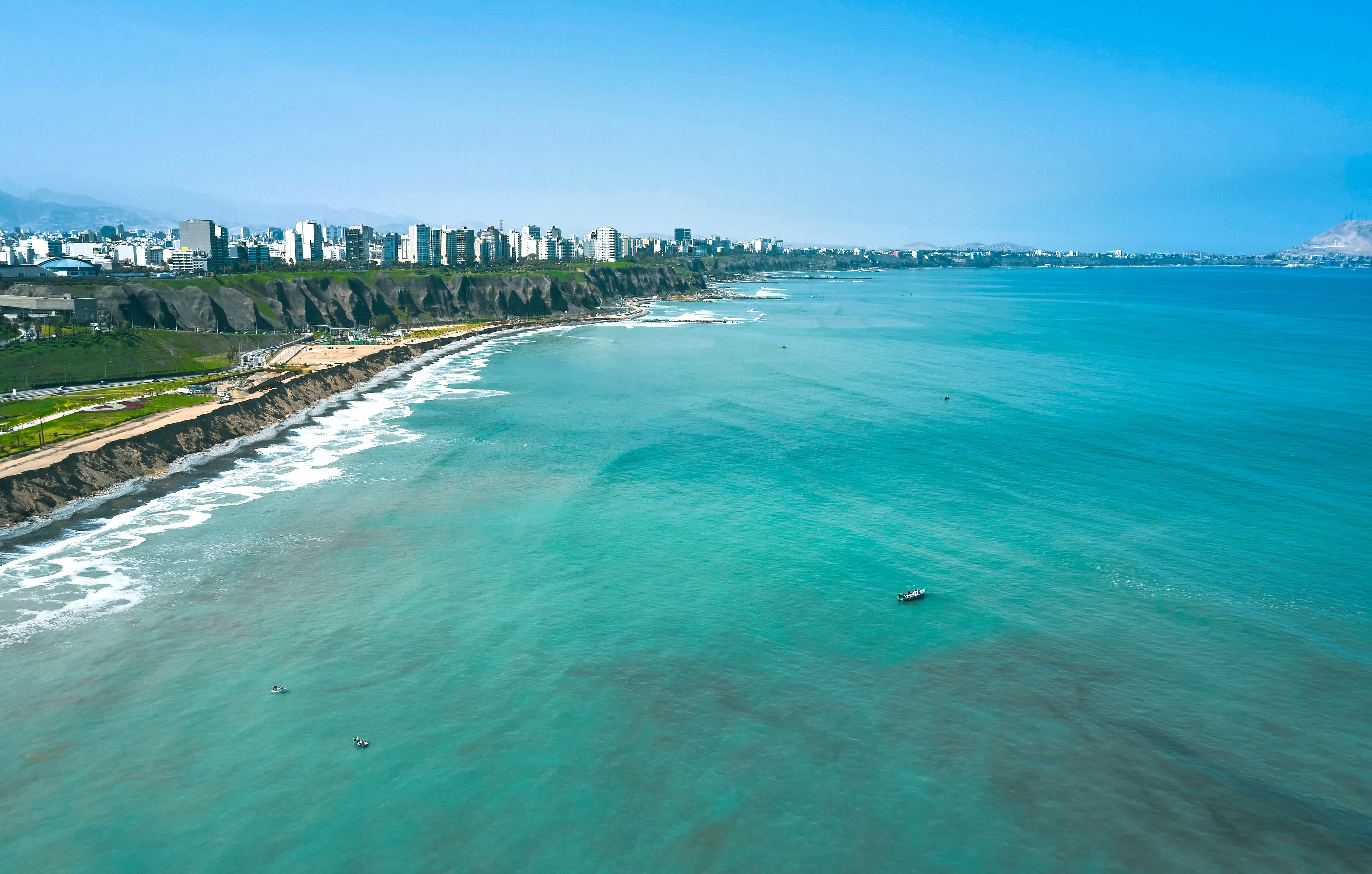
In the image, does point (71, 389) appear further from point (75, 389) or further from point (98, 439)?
point (98, 439)

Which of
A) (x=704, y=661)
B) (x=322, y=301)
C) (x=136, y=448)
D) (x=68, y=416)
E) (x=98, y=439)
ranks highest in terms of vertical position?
(x=322, y=301)

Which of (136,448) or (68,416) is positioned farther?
(68,416)

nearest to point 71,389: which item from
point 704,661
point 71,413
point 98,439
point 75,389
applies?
point 75,389

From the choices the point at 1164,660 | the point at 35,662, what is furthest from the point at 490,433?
the point at 1164,660

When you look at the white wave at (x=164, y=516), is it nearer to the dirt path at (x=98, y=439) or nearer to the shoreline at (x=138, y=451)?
the shoreline at (x=138, y=451)

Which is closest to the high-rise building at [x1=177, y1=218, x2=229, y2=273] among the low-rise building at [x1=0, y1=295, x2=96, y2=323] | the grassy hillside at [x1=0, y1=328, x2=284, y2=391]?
the low-rise building at [x1=0, y1=295, x2=96, y2=323]

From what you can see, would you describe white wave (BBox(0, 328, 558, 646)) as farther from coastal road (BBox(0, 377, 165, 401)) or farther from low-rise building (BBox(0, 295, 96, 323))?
low-rise building (BBox(0, 295, 96, 323))
